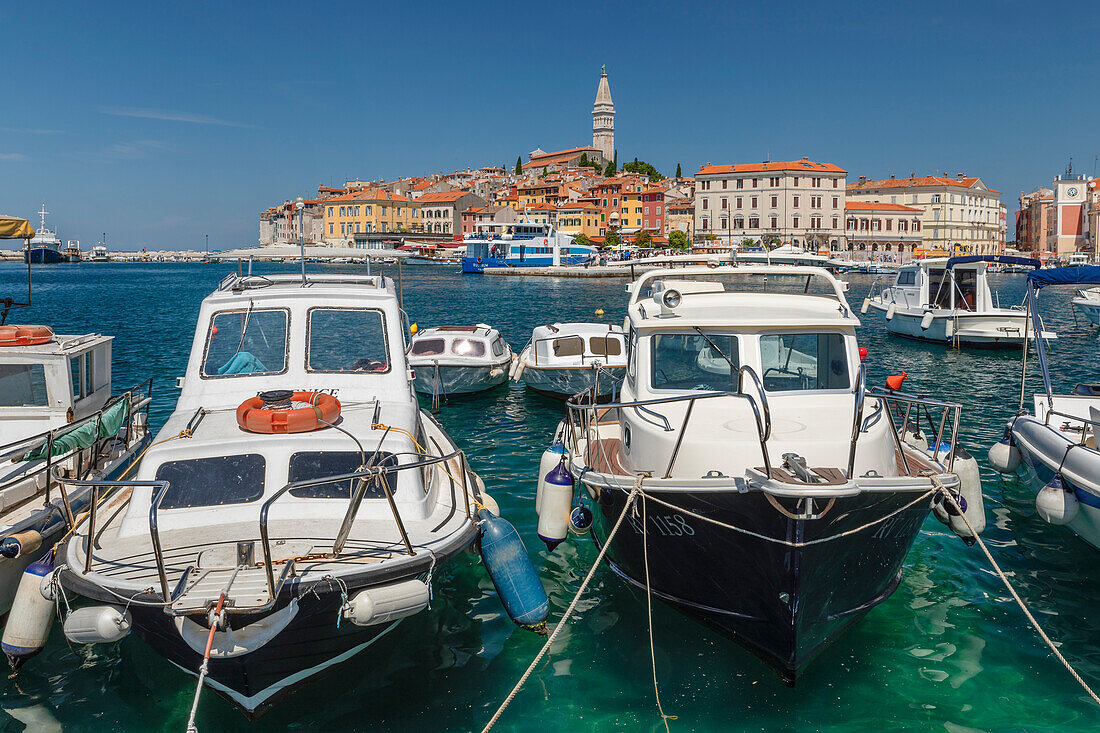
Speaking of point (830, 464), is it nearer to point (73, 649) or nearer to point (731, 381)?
point (731, 381)

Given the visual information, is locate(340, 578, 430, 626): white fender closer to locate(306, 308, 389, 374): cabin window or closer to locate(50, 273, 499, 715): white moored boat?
locate(50, 273, 499, 715): white moored boat

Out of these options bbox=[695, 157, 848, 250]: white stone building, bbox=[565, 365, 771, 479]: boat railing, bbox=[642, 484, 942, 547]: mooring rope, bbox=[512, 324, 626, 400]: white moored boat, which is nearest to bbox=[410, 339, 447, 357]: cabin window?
bbox=[512, 324, 626, 400]: white moored boat

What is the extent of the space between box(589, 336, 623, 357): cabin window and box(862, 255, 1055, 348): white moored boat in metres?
14.4

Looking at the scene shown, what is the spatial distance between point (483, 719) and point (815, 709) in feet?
9.61

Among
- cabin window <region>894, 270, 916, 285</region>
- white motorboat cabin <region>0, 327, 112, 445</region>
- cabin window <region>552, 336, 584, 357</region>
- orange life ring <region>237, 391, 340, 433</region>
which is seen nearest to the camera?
orange life ring <region>237, 391, 340, 433</region>

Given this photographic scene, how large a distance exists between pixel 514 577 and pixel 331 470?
205 centimetres

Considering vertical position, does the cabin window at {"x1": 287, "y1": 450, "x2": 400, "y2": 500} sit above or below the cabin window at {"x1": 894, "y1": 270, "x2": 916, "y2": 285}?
below

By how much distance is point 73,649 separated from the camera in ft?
26.9

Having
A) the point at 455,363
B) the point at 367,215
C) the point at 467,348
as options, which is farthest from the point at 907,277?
the point at 367,215

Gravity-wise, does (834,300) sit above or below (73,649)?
above

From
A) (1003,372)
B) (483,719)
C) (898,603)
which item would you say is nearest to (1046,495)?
(898,603)

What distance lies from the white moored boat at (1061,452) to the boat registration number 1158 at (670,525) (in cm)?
502

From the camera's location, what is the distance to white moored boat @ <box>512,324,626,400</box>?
20.5 m

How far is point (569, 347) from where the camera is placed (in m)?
20.9
